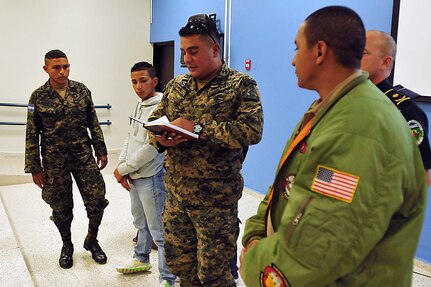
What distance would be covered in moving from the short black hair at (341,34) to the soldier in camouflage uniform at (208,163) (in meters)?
0.79

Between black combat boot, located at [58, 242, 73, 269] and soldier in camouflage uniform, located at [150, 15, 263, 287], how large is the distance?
1230 mm

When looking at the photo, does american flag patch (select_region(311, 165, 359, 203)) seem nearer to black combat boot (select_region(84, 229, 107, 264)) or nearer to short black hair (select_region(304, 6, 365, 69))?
short black hair (select_region(304, 6, 365, 69))

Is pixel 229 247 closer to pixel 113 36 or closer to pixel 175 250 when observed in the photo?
pixel 175 250

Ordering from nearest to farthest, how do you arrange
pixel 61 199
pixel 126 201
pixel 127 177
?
pixel 127 177 < pixel 61 199 < pixel 126 201

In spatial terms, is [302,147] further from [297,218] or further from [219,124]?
[219,124]

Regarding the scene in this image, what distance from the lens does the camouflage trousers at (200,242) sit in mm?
1637

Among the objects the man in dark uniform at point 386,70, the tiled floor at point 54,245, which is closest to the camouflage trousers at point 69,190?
the tiled floor at point 54,245

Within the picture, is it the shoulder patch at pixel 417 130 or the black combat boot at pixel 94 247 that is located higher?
the shoulder patch at pixel 417 130

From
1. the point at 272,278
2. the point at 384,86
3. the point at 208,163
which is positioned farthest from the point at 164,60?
the point at 272,278

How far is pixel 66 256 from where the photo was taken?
2.61 metres

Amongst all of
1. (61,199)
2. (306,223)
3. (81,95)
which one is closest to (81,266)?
(61,199)

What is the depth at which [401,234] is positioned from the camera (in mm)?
769

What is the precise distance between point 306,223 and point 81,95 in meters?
2.25

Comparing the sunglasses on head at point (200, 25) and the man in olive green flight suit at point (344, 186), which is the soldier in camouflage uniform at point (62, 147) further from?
the man in olive green flight suit at point (344, 186)
